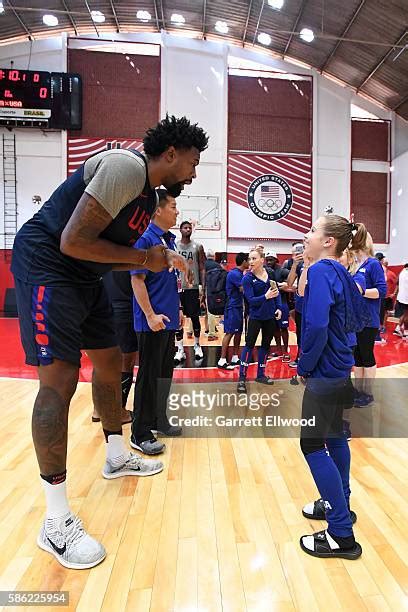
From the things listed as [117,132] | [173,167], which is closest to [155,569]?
[173,167]

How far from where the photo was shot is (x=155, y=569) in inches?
57.0

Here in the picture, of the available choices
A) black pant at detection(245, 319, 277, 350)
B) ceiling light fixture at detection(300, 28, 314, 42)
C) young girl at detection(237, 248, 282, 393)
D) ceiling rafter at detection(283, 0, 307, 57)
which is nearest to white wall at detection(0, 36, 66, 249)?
ceiling rafter at detection(283, 0, 307, 57)

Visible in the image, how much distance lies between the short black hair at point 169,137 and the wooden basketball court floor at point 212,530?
5.12 feet

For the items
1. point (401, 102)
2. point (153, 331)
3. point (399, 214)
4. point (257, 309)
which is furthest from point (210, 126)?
point (153, 331)

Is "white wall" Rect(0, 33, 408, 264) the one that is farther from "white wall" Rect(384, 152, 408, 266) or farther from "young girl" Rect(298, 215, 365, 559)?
"young girl" Rect(298, 215, 365, 559)

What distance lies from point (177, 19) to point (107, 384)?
1283cm

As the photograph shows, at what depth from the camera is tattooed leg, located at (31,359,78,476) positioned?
148 cm

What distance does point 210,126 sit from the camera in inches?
475

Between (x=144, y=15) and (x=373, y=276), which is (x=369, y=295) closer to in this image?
(x=373, y=276)

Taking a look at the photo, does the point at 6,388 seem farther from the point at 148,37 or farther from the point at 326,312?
the point at 148,37

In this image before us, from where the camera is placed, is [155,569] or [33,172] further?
[33,172]

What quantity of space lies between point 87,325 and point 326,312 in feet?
3.41

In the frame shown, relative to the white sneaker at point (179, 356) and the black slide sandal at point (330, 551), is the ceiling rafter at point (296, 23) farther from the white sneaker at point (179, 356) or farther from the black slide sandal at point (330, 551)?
the black slide sandal at point (330, 551)

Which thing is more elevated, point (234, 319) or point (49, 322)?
point (49, 322)
